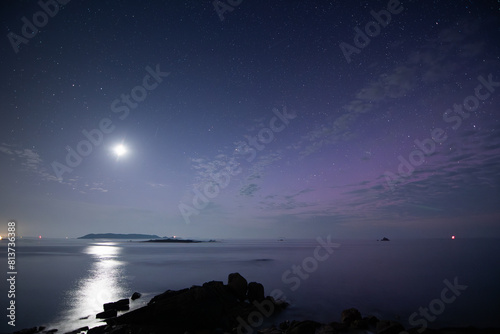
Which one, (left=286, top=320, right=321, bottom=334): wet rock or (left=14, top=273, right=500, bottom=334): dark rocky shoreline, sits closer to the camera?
(left=286, top=320, right=321, bottom=334): wet rock

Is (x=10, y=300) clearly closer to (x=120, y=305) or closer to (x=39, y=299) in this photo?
(x=39, y=299)

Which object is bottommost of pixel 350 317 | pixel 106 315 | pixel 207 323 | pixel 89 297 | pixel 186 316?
pixel 89 297

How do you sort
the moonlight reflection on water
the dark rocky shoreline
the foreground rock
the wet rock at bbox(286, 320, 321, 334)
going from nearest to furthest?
the wet rock at bbox(286, 320, 321, 334) → the dark rocky shoreline → the foreground rock → the moonlight reflection on water

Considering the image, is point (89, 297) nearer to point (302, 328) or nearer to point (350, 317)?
point (302, 328)

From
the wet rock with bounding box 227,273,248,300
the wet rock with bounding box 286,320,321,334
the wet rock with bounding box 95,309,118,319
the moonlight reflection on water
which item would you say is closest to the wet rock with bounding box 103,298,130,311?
the wet rock with bounding box 95,309,118,319

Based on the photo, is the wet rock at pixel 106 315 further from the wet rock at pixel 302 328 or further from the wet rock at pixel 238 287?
the wet rock at pixel 302 328

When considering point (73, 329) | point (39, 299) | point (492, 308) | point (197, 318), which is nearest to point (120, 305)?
point (73, 329)

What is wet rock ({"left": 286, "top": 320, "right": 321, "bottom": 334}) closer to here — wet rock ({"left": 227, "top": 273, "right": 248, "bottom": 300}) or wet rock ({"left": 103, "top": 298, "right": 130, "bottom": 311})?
wet rock ({"left": 227, "top": 273, "right": 248, "bottom": 300})

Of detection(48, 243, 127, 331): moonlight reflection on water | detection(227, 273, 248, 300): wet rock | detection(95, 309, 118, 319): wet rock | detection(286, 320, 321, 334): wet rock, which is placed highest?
detection(227, 273, 248, 300): wet rock

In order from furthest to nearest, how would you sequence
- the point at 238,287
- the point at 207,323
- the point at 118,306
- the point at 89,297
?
1. the point at 89,297
2. the point at 238,287
3. the point at 118,306
4. the point at 207,323

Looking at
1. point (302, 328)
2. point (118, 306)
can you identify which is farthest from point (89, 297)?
point (302, 328)

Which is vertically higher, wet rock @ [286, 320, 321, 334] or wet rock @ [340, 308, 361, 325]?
wet rock @ [286, 320, 321, 334]

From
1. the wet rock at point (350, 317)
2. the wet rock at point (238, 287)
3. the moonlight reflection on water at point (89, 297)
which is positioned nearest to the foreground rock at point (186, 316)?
the wet rock at point (238, 287)

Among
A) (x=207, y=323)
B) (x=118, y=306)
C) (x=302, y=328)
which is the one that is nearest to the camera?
(x=302, y=328)
